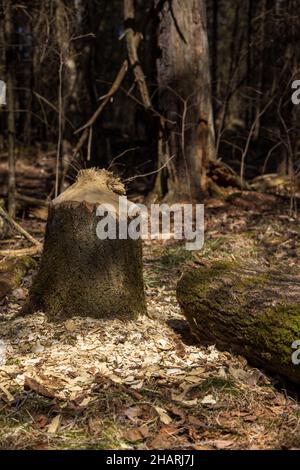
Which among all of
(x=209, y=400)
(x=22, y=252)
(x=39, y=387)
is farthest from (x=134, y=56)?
(x=209, y=400)

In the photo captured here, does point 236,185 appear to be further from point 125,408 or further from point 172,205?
point 125,408

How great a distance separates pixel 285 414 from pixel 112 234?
187 cm

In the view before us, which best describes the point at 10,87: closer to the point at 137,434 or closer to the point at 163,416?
the point at 163,416

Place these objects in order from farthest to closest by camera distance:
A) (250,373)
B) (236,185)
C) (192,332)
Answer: (236,185)
(192,332)
(250,373)

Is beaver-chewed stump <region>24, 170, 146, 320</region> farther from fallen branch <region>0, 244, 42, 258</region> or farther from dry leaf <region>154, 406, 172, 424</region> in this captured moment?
fallen branch <region>0, 244, 42, 258</region>

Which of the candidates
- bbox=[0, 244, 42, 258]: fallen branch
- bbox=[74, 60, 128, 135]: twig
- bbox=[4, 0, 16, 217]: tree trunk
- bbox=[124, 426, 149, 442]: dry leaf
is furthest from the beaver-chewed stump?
bbox=[74, 60, 128, 135]: twig

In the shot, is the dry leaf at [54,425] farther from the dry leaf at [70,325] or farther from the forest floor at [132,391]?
the dry leaf at [70,325]

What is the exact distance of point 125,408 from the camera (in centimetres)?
360

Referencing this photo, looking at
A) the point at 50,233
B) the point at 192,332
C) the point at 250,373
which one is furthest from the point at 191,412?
the point at 50,233

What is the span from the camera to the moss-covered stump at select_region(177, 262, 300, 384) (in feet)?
12.8

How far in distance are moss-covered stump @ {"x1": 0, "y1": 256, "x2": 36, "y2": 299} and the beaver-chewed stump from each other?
116cm

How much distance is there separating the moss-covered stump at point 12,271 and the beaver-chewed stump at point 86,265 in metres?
1.16

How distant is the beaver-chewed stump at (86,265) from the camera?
4.61m

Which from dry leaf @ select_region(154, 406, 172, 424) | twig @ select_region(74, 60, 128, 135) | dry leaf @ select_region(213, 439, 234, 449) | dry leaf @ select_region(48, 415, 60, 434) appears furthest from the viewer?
twig @ select_region(74, 60, 128, 135)
